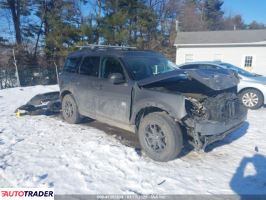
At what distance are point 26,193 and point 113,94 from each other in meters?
2.52

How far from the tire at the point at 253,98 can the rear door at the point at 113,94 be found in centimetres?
560

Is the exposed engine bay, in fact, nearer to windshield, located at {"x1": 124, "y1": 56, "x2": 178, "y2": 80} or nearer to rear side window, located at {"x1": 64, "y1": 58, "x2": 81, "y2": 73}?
windshield, located at {"x1": 124, "y1": 56, "x2": 178, "y2": 80}

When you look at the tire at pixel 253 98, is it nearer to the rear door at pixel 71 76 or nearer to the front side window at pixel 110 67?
the front side window at pixel 110 67

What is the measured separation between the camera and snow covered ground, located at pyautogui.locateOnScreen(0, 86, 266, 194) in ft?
12.1

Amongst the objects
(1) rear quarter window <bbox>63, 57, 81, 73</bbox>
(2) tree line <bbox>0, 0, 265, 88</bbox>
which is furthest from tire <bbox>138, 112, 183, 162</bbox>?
(2) tree line <bbox>0, 0, 265, 88</bbox>

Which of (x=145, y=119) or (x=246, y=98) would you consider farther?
(x=246, y=98)

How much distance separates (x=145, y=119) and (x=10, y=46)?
67.3ft

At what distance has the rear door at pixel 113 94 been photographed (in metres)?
4.99

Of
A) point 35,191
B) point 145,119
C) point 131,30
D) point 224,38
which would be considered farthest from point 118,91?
point 224,38

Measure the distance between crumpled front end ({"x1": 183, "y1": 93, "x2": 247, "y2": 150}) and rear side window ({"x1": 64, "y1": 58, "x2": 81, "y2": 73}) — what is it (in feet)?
11.3

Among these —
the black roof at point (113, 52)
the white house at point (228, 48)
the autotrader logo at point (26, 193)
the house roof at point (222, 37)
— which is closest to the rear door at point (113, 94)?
the black roof at point (113, 52)

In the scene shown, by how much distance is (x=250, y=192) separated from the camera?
3580 millimetres

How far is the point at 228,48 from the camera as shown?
73.0 feet

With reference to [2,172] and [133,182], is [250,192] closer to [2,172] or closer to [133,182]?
[133,182]
